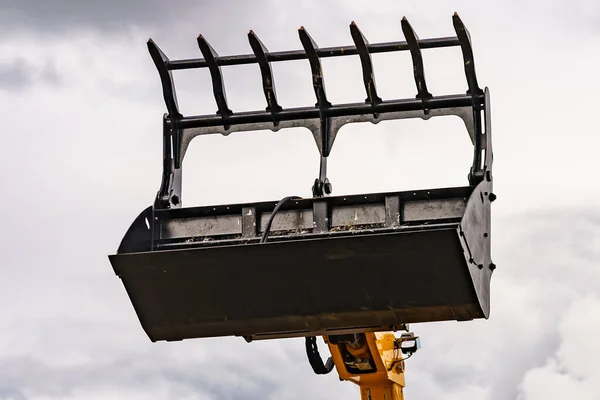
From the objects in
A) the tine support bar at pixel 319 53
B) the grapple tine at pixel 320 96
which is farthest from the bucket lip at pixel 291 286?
the tine support bar at pixel 319 53

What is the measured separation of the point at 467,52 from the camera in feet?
34.3

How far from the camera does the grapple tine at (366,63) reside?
1064cm

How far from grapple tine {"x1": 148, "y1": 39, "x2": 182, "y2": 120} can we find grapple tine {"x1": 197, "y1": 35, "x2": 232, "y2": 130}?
0.31m

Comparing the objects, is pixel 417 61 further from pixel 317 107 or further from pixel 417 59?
pixel 317 107

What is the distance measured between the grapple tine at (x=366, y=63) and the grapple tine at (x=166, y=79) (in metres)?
1.47

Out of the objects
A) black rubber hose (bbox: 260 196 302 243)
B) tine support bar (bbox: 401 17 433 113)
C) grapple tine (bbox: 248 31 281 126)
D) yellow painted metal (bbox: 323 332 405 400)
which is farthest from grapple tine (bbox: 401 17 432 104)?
yellow painted metal (bbox: 323 332 405 400)

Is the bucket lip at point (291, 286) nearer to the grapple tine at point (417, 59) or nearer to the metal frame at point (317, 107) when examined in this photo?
the metal frame at point (317, 107)

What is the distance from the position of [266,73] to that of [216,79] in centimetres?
41

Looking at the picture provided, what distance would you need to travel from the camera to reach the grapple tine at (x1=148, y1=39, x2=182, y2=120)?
11023 millimetres

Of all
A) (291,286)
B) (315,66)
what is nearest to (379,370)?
(291,286)

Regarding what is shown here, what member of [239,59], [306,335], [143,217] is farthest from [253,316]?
[239,59]

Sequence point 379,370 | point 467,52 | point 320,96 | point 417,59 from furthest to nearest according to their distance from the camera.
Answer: point 379,370 → point 320,96 → point 417,59 → point 467,52

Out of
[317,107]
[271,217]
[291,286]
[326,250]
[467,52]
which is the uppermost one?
[467,52]

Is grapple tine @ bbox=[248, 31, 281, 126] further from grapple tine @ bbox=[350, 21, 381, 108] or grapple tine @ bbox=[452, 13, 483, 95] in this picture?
grapple tine @ bbox=[452, 13, 483, 95]
